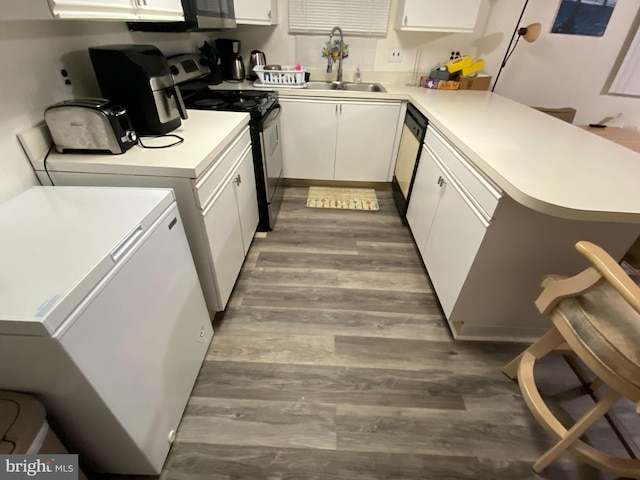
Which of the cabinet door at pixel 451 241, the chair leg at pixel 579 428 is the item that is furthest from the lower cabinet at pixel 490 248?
the chair leg at pixel 579 428

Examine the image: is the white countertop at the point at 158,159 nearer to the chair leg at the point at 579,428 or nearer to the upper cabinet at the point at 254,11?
the upper cabinet at the point at 254,11

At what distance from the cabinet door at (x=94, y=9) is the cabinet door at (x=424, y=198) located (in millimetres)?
1611

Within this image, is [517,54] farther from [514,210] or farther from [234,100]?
[234,100]

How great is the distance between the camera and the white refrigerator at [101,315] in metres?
0.68

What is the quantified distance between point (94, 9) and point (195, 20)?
77 centimetres

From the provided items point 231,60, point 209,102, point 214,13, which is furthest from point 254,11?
point 209,102

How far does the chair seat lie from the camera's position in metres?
0.84

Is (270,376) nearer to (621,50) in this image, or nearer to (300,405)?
(300,405)

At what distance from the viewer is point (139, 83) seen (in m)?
1.29

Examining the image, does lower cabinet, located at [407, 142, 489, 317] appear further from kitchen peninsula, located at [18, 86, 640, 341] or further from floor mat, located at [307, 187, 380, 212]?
floor mat, located at [307, 187, 380, 212]

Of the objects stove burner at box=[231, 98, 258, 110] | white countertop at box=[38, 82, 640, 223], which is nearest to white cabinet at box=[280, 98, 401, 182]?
stove burner at box=[231, 98, 258, 110]

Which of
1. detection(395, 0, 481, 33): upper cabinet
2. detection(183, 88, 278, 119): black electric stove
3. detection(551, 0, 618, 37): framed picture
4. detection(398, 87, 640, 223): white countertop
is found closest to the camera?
detection(398, 87, 640, 223): white countertop

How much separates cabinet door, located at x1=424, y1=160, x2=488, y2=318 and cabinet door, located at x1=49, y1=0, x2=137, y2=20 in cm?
158

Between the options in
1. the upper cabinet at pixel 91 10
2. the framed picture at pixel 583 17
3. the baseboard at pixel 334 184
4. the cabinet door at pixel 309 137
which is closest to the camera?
the upper cabinet at pixel 91 10
